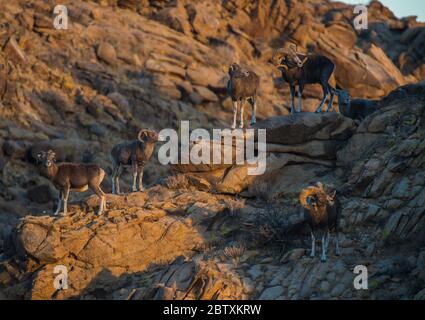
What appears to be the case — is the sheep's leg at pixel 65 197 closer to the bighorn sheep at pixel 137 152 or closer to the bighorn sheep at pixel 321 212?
the bighorn sheep at pixel 137 152

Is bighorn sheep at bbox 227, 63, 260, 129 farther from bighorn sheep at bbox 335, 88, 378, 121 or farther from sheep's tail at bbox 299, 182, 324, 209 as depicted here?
sheep's tail at bbox 299, 182, 324, 209

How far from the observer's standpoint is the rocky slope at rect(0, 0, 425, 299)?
20.9 meters

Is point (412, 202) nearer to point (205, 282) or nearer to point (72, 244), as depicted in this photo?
point (205, 282)

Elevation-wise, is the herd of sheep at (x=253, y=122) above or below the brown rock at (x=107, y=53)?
below

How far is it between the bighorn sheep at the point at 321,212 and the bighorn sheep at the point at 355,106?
26.9 feet

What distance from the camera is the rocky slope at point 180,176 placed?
68.6ft

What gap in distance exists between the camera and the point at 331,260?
20625 mm

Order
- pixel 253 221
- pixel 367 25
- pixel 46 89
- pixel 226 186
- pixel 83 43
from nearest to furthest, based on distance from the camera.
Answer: pixel 253 221 → pixel 226 186 → pixel 46 89 → pixel 83 43 → pixel 367 25

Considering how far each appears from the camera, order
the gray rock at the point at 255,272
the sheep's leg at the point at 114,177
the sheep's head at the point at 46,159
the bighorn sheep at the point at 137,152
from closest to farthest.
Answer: the gray rock at the point at 255,272, the sheep's head at the point at 46,159, the bighorn sheep at the point at 137,152, the sheep's leg at the point at 114,177

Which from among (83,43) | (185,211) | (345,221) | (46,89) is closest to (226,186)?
(185,211)

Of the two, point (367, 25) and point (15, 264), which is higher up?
point (367, 25)

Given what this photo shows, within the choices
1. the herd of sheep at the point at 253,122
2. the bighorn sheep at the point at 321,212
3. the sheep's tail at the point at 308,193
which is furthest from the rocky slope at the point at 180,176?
the sheep's tail at the point at 308,193

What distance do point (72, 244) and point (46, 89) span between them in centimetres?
1746

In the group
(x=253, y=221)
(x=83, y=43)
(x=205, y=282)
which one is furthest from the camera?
(x=83, y=43)
